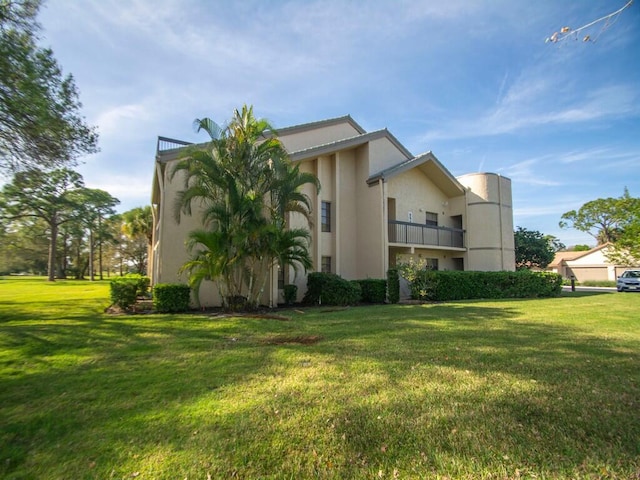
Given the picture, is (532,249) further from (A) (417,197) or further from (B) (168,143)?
(B) (168,143)

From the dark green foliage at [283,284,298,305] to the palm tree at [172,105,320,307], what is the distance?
79.6 inches

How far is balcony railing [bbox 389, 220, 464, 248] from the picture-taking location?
59.4 feet

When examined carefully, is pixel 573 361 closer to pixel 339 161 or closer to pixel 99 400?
A: pixel 99 400

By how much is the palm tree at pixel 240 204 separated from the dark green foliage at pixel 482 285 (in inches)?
259

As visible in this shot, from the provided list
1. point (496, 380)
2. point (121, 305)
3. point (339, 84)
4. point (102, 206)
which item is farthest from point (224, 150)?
point (102, 206)

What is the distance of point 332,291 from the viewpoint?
1402cm

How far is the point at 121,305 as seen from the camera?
12242mm

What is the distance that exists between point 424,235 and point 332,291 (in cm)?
793

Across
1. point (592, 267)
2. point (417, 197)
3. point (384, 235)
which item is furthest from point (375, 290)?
point (592, 267)

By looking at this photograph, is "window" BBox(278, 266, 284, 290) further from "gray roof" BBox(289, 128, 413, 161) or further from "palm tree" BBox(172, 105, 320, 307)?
"gray roof" BBox(289, 128, 413, 161)

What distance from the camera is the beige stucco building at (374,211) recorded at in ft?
46.1

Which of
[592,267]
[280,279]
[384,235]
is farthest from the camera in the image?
[592,267]

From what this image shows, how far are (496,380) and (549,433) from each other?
55.3 inches

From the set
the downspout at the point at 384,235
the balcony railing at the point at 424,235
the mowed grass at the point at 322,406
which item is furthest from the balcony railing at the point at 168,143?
the balcony railing at the point at 424,235
